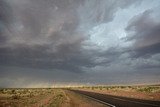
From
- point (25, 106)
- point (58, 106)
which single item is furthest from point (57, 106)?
point (25, 106)

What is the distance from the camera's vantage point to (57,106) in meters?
28.1

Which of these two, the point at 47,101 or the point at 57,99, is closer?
the point at 47,101

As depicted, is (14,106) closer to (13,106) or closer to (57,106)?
(13,106)

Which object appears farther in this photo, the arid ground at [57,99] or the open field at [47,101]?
the arid ground at [57,99]

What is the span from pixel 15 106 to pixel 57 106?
18.7ft

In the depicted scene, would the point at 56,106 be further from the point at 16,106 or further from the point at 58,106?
the point at 16,106

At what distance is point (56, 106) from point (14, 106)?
18.8 ft

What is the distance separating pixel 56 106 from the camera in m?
28.1

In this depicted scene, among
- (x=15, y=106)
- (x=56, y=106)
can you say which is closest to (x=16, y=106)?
(x=15, y=106)

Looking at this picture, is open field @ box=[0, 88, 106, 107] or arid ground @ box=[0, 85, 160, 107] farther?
arid ground @ box=[0, 85, 160, 107]

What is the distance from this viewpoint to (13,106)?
→ 1147 inches

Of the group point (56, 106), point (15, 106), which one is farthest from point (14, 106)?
point (56, 106)

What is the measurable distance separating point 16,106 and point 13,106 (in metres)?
0.40

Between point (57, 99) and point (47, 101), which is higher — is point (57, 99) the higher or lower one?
the higher one
